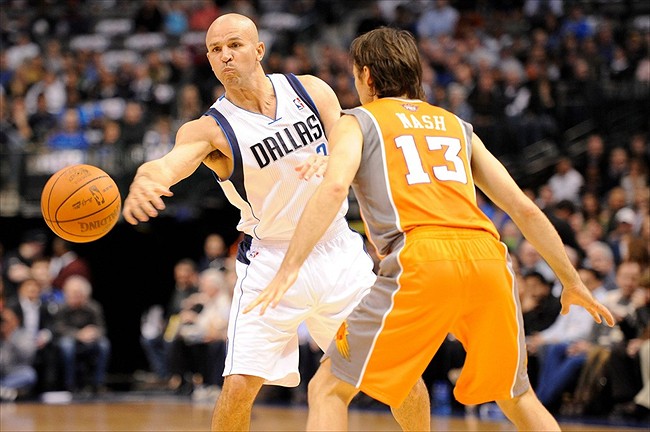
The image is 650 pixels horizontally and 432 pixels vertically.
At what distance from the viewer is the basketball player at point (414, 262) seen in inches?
167

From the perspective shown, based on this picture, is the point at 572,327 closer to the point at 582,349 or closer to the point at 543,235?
the point at 582,349

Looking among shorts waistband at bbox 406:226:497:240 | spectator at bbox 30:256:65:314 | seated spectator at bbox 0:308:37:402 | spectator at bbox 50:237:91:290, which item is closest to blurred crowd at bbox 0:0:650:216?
spectator at bbox 50:237:91:290

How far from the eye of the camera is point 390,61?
4.59m

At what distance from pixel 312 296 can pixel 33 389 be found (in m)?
8.85

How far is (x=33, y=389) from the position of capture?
13.4 m

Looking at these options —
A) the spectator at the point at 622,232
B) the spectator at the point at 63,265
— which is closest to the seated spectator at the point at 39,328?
the spectator at the point at 63,265

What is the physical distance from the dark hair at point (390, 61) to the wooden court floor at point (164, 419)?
16.4 feet

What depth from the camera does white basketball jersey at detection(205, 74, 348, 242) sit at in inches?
221

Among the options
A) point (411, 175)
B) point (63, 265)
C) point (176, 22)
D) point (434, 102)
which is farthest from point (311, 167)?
point (176, 22)

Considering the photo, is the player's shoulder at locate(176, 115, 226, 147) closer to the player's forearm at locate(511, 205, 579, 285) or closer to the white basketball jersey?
the white basketball jersey

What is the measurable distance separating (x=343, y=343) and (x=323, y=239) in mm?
1475

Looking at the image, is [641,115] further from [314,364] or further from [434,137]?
[434,137]

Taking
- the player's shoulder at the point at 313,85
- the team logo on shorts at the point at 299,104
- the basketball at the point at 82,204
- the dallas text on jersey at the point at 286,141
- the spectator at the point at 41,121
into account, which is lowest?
the basketball at the point at 82,204

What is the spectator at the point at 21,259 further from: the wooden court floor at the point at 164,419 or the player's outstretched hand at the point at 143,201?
the player's outstretched hand at the point at 143,201
